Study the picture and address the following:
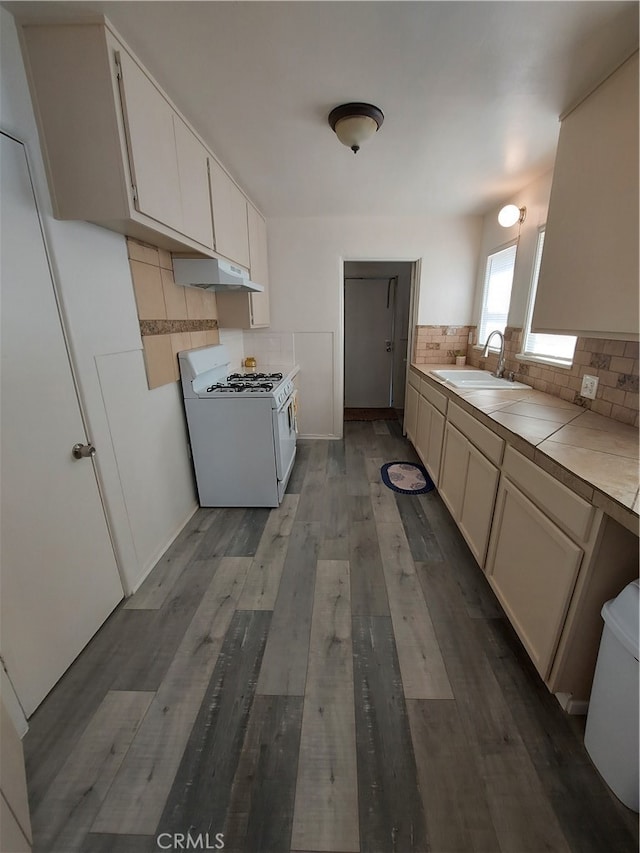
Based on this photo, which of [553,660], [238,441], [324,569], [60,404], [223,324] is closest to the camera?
[553,660]

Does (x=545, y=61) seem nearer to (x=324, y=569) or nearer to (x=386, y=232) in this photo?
(x=386, y=232)

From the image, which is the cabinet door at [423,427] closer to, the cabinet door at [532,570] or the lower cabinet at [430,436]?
the lower cabinet at [430,436]

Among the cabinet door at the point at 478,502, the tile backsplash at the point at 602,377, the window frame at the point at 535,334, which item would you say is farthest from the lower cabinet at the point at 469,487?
the window frame at the point at 535,334

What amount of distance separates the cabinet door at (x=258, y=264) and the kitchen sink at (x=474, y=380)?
1.75 meters

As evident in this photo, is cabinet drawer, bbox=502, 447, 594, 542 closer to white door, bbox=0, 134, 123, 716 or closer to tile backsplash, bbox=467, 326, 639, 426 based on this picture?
tile backsplash, bbox=467, 326, 639, 426

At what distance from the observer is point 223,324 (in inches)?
120

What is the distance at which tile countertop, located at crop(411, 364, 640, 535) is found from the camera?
999mm

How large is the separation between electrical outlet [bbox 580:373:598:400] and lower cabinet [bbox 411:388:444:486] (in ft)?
2.94

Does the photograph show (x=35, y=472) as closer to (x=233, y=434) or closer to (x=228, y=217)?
(x=233, y=434)

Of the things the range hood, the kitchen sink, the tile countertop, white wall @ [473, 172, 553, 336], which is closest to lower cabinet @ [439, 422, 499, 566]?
the tile countertop

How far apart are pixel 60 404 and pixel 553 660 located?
7.06 ft

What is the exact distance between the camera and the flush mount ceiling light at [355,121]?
61.7 inches

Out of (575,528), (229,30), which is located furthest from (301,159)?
(575,528)

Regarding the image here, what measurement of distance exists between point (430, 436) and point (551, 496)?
174 cm
